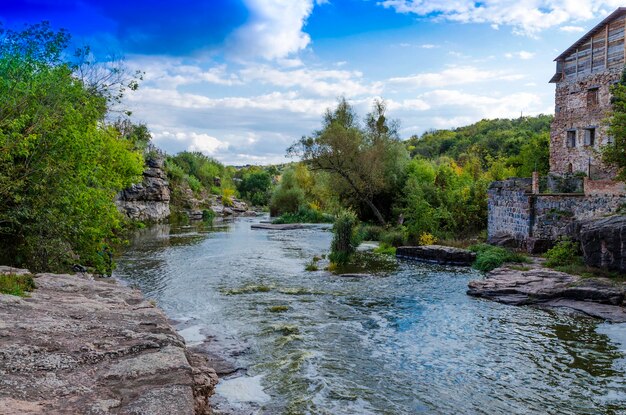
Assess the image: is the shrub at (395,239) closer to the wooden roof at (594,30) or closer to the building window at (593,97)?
the building window at (593,97)

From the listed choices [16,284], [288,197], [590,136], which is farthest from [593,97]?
[288,197]

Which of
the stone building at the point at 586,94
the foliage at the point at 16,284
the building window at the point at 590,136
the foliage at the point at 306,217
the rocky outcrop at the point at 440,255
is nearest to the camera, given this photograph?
the foliage at the point at 16,284

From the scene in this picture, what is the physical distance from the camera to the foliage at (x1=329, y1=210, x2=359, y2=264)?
74.1 ft

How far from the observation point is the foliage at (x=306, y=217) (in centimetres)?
5150

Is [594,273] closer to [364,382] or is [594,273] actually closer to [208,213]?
[364,382]

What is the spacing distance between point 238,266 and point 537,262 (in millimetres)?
13013

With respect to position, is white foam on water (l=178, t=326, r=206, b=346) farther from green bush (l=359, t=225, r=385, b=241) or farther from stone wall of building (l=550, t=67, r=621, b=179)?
stone wall of building (l=550, t=67, r=621, b=179)

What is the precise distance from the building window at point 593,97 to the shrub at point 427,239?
50.7 ft

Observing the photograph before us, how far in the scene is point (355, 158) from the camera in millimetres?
38656

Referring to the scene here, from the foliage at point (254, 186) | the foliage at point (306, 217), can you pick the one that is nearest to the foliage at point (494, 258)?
the foliage at point (306, 217)

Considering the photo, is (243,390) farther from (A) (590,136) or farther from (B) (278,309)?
(A) (590,136)

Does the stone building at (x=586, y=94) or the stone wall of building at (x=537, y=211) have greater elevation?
the stone building at (x=586, y=94)

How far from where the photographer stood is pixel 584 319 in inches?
528

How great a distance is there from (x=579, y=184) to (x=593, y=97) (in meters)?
9.73
